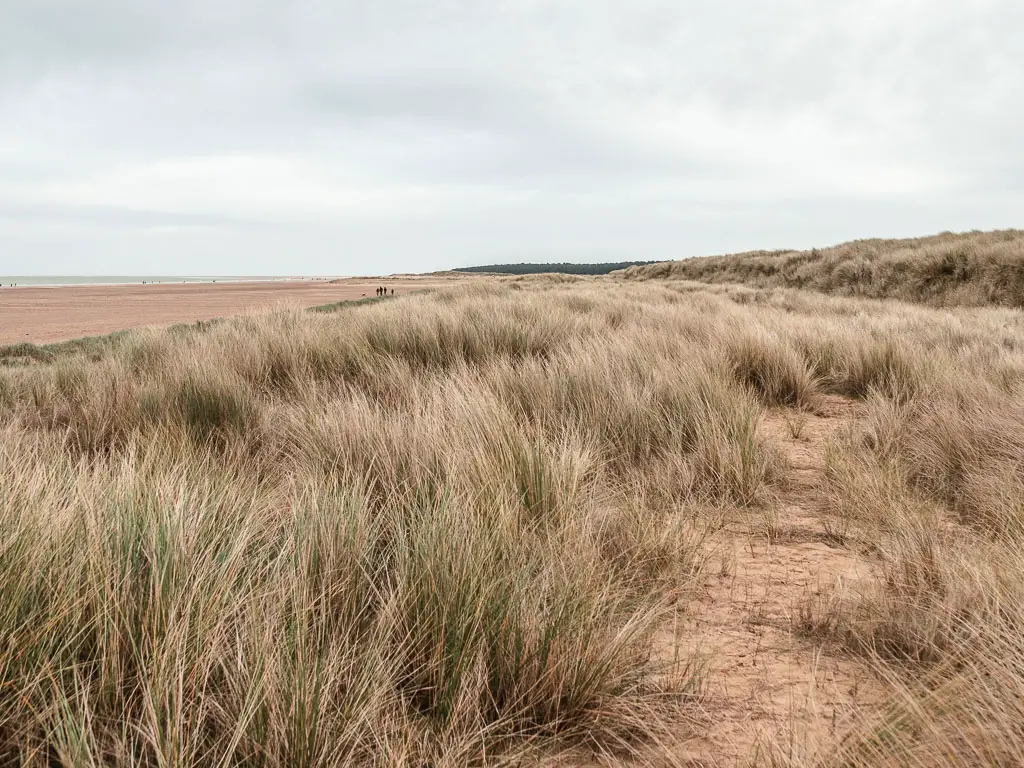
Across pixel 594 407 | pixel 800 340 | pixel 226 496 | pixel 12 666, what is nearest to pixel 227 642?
pixel 12 666

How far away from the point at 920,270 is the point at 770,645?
58.6 ft

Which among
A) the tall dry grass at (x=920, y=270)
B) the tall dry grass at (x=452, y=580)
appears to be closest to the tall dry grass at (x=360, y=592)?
the tall dry grass at (x=452, y=580)

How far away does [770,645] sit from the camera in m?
1.50

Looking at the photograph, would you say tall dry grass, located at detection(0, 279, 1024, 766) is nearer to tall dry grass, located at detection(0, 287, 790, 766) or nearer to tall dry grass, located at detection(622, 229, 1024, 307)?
tall dry grass, located at detection(0, 287, 790, 766)

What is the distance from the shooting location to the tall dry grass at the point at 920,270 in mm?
13117

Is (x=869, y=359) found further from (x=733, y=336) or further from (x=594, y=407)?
(x=594, y=407)

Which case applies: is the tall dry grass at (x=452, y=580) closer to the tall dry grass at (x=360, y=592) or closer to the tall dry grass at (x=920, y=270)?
the tall dry grass at (x=360, y=592)

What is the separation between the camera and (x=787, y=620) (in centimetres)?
161

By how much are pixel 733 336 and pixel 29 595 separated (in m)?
5.06

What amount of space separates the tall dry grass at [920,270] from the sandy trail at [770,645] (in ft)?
46.7

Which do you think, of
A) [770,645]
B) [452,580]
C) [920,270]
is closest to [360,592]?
[452,580]

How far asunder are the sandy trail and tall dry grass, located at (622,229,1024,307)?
14224mm

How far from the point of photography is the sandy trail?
45.9 inches

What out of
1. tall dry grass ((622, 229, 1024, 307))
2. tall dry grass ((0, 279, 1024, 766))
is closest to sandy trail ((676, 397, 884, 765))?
tall dry grass ((0, 279, 1024, 766))
